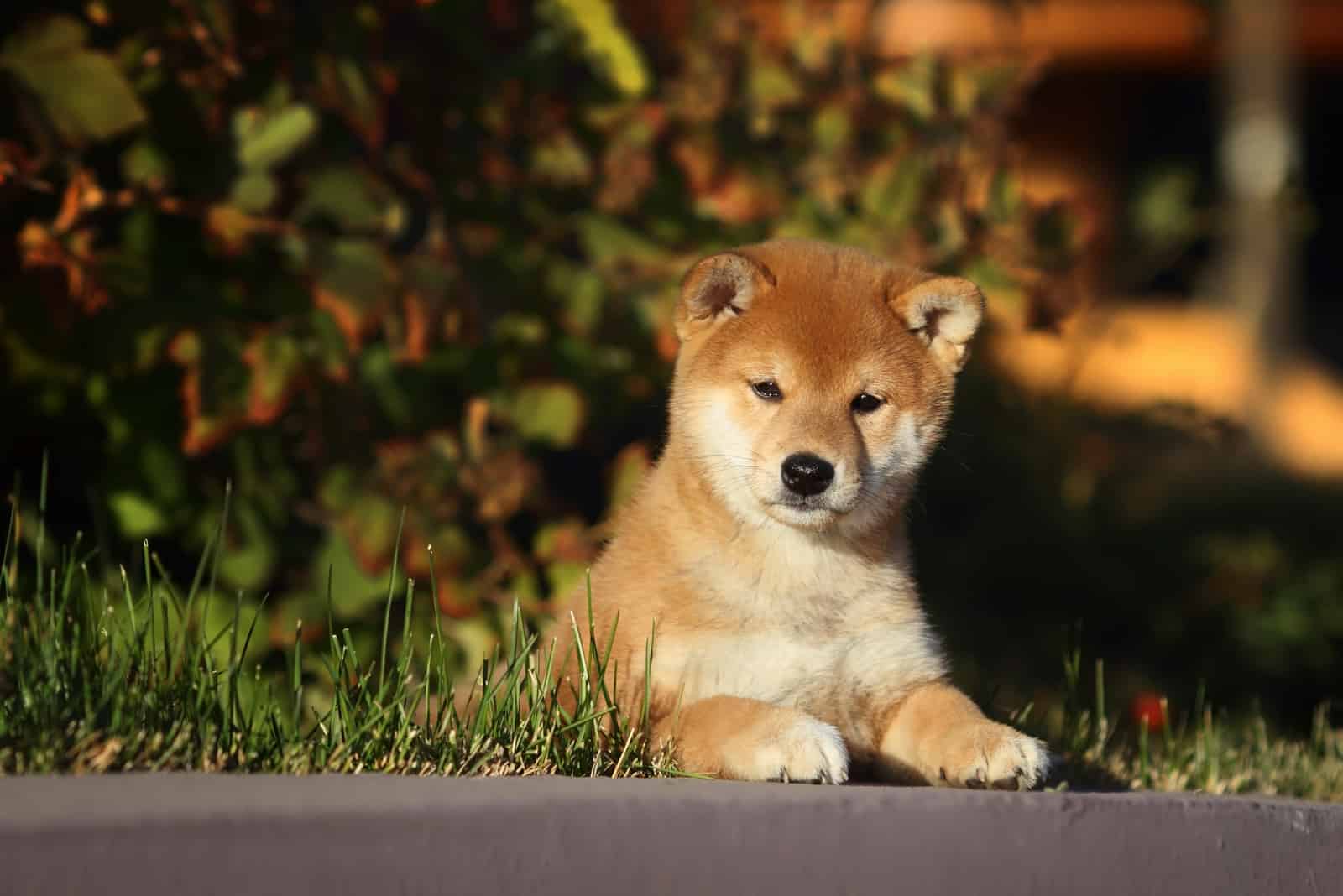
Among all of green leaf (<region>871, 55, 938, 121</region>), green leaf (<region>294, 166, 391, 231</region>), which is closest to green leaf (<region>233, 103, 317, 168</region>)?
green leaf (<region>294, 166, 391, 231</region>)

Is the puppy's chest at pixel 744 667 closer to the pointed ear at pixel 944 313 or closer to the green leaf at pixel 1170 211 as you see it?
the pointed ear at pixel 944 313

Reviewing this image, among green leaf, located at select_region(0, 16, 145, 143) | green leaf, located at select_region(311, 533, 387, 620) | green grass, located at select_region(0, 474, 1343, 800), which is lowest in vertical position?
green leaf, located at select_region(311, 533, 387, 620)

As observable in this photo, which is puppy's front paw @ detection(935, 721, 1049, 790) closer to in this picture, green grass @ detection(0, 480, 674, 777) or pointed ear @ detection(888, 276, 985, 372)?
green grass @ detection(0, 480, 674, 777)

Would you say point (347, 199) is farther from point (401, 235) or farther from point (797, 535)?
point (797, 535)

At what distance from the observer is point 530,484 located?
5.31 m

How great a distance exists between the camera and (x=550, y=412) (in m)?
5.26

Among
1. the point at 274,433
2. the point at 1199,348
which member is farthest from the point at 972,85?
the point at 1199,348

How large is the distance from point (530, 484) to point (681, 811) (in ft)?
8.32

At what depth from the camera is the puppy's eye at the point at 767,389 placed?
3992 mm

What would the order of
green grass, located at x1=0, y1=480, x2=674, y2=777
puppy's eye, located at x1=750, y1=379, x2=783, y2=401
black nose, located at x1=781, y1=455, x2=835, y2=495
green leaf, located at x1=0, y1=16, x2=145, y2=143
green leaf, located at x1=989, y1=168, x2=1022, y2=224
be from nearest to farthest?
green grass, located at x1=0, y1=480, x2=674, y2=777, black nose, located at x1=781, y1=455, x2=835, y2=495, puppy's eye, located at x1=750, y1=379, x2=783, y2=401, green leaf, located at x1=0, y1=16, x2=145, y2=143, green leaf, located at x1=989, y1=168, x2=1022, y2=224

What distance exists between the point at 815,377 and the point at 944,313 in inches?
17.4

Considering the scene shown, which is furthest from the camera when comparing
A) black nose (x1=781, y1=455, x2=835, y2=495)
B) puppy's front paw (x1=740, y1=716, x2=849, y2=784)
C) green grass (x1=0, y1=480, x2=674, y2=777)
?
black nose (x1=781, y1=455, x2=835, y2=495)

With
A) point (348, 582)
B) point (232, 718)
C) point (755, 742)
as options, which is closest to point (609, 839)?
point (755, 742)

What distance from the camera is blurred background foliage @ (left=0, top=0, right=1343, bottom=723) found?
15.6 feet
